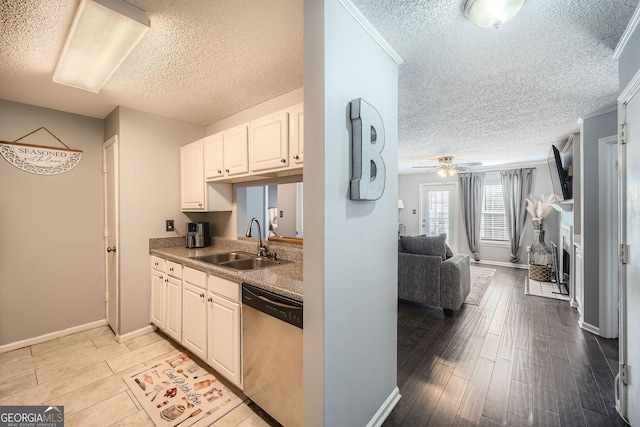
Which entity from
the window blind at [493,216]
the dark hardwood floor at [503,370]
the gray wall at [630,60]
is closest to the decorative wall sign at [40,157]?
the dark hardwood floor at [503,370]

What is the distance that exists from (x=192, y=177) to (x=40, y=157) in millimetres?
1459

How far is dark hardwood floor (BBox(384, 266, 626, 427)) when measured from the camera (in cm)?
173

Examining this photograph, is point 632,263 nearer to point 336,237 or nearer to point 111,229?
point 336,237

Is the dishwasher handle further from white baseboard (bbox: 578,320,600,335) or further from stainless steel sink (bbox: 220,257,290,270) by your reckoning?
white baseboard (bbox: 578,320,600,335)

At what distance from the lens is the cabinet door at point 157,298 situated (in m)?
2.71

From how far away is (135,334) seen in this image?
2803 millimetres

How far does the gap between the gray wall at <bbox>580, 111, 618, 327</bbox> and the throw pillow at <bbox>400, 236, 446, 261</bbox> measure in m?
1.45

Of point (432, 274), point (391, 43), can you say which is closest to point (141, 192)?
point (391, 43)

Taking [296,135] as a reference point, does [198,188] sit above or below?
below

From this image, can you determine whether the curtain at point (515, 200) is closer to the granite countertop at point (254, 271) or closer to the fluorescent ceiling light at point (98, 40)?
A: the granite countertop at point (254, 271)

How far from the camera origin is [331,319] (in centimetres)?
126

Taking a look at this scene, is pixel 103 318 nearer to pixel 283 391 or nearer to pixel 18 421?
pixel 18 421

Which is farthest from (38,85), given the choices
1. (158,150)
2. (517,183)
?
(517,183)

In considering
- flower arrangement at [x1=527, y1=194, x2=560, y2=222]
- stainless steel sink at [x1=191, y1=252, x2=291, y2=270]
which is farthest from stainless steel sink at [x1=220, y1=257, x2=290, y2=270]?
flower arrangement at [x1=527, y1=194, x2=560, y2=222]
